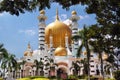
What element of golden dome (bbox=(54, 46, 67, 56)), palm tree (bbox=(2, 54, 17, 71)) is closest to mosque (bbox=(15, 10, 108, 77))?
golden dome (bbox=(54, 46, 67, 56))

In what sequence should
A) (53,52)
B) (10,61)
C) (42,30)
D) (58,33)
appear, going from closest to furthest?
(10,61) → (53,52) → (42,30) → (58,33)

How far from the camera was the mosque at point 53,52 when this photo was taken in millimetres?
87938

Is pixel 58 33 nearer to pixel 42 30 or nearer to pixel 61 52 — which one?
pixel 42 30

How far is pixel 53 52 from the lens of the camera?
93938mm

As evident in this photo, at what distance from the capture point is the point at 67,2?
14594 millimetres

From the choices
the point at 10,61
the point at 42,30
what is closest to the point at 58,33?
the point at 42,30

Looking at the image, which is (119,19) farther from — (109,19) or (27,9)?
(27,9)

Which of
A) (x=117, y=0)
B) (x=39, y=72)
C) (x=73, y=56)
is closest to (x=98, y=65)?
(x=73, y=56)

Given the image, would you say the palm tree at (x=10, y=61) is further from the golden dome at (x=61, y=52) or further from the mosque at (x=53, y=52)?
the golden dome at (x=61, y=52)

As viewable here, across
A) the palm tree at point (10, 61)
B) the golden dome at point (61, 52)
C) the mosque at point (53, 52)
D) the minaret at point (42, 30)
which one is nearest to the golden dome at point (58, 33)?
the mosque at point (53, 52)

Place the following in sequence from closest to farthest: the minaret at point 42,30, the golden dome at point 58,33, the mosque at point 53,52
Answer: the mosque at point 53,52, the minaret at point 42,30, the golden dome at point 58,33

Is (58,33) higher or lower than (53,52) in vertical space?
higher

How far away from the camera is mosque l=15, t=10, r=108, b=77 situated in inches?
3462

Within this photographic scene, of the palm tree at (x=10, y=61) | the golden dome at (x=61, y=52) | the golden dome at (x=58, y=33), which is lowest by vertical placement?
the palm tree at (x=10, y=61)
